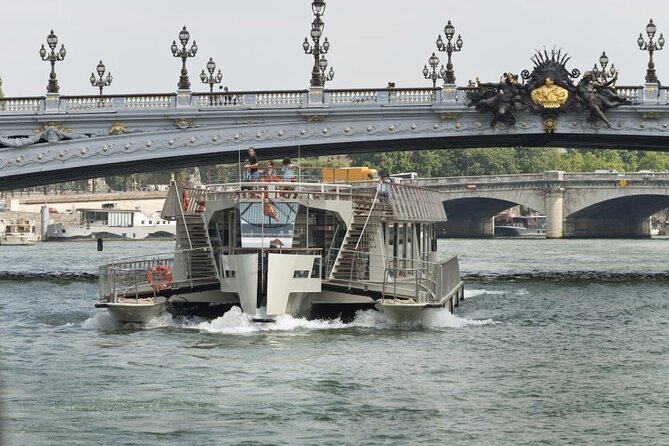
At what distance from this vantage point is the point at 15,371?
3281cm

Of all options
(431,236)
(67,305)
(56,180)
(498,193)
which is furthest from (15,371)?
(498,193)

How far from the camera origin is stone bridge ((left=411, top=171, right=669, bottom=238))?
134875 millimetres

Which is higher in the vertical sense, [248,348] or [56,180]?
[56,180]

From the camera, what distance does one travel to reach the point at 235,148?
6200 centimetres

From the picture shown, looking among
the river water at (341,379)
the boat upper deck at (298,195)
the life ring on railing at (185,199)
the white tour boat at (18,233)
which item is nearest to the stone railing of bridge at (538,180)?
the white tour boat at (18,233)

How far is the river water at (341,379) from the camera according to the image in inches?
1030

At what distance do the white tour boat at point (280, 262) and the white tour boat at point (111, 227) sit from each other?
10833cm

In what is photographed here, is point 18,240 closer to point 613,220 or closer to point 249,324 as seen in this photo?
point 613,220

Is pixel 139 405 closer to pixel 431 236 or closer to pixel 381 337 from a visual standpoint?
pixel 381 337

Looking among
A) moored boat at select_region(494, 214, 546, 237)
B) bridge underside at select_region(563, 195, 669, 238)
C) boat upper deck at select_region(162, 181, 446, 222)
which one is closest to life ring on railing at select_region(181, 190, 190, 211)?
boat upper deck at select_region(162, 181, 446, 222)

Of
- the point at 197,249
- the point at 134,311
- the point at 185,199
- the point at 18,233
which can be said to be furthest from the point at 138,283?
the point at 18,233

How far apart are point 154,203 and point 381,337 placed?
131 meters

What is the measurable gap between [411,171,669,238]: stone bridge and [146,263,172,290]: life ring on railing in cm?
8896

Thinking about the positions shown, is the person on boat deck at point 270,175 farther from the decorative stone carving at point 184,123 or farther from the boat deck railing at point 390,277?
the decorative stone carving at point 184,123
